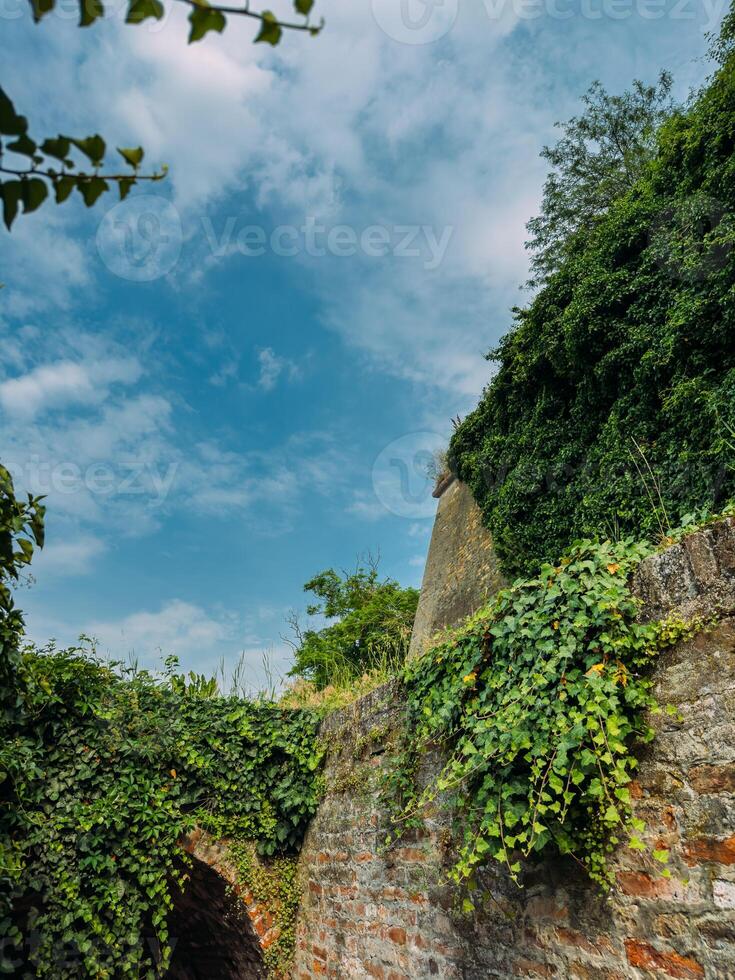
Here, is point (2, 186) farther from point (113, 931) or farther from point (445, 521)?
point (445, 521)

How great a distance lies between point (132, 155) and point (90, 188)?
10 cm

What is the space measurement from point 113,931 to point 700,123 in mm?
11371

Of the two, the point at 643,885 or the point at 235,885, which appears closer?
the point at 643,885

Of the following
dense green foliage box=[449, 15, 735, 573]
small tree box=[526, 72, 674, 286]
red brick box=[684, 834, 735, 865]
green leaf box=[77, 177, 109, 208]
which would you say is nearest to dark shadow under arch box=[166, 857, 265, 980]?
red brick box=[684, 834, 735, 865]

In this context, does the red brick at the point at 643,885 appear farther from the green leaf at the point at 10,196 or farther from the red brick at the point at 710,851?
the green leaf at the point at 10,196

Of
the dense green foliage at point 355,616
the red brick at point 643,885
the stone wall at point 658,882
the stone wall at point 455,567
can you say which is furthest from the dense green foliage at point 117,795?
the dense green foliage at point 355,616

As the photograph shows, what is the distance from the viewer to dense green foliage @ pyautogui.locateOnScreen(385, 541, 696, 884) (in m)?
2.89

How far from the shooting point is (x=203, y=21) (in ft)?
2.99

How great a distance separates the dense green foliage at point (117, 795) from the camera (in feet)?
16.1

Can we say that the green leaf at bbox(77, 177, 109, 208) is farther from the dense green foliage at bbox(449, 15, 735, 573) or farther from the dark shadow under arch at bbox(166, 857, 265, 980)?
the dense green foliage at bbox(449, 15, 735, 573)

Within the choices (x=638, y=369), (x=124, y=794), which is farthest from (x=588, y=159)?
(x=124, y=794)

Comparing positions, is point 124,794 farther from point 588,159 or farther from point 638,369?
point 588,159

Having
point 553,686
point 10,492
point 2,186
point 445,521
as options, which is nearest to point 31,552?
point 10,492

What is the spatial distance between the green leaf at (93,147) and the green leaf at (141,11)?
204 mm
